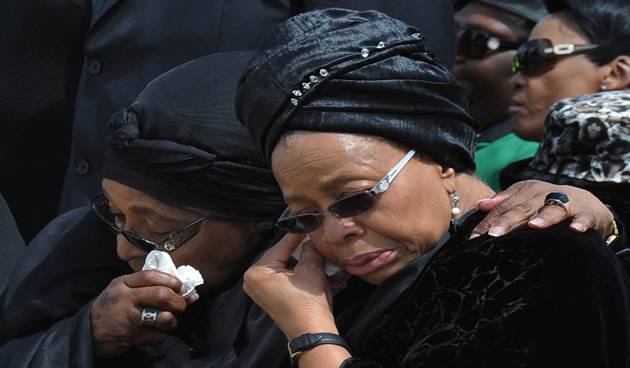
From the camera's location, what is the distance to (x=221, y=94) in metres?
3.78

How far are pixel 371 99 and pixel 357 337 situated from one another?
0.61m

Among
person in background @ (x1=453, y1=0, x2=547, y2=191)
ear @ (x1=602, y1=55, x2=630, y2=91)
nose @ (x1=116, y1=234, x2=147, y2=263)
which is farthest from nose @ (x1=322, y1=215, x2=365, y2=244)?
person in background @ (x1=453, y1=0, x2=547, y2=191)

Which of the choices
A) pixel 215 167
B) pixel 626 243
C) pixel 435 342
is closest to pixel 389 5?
pixel 215 167

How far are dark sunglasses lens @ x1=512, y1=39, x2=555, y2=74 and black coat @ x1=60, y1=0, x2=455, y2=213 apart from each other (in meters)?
0.66

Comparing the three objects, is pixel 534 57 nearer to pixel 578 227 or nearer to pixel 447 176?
pixel 447 176

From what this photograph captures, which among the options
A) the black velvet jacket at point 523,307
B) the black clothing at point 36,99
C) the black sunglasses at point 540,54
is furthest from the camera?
the black clothing at point 36,99

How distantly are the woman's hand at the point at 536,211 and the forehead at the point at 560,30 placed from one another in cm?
181

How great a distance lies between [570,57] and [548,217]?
2.08 metres

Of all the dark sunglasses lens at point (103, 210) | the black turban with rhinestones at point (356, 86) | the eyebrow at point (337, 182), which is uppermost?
the black turban with rhinestones at point (356, 86)

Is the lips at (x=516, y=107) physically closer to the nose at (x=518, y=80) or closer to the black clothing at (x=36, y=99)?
the nose at (x=518, y=80)

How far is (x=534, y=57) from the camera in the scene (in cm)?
511

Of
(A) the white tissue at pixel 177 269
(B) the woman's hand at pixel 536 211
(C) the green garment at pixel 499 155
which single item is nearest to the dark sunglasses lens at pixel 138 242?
(A) the white tissue at pixel 177 269

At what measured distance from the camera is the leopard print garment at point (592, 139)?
3.95 metres

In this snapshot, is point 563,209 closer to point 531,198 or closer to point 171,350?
point 531,198
